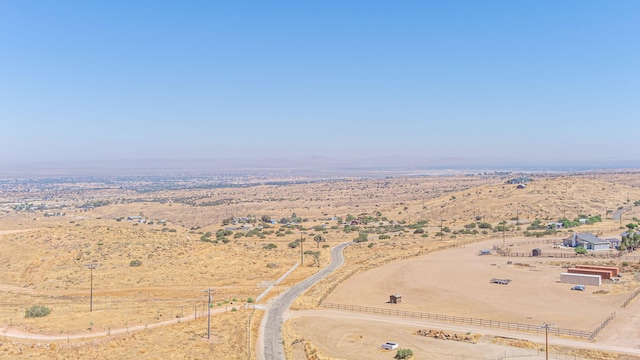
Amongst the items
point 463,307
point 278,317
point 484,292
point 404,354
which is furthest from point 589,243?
point 404,354

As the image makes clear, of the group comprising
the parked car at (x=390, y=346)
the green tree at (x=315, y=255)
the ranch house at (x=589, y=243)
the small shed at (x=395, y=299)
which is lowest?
the green tree at (x=315, y=255)

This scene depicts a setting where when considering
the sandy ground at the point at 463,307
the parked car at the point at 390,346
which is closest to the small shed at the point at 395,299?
the sandy ground at the point at 463,307

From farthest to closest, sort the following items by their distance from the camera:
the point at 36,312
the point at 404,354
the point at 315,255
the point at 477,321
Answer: the point at 315,255 → the point at 477,321 → the point at 36,312 → the point at 404,354

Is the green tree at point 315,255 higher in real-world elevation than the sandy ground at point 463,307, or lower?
lower

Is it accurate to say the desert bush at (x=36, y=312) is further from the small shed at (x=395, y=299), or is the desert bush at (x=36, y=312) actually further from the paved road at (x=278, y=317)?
the small shed at (x=395, y=299)

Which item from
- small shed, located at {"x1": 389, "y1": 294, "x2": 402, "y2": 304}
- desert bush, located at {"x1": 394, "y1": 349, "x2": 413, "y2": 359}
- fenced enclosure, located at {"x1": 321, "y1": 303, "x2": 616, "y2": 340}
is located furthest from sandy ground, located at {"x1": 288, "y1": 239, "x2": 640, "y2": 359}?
fenced enclosure, located at {"x1": 321, "y1": 303, "x2": 616, "y2": 340}

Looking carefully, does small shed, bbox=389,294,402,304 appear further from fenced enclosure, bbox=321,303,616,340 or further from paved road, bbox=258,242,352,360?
paved road, bbox=258,242,352,360

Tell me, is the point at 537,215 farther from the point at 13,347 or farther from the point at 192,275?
the point at 13,347

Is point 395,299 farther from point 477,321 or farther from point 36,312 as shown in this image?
point 36,312

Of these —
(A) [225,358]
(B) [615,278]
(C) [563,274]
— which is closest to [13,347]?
(A) [225,358]
